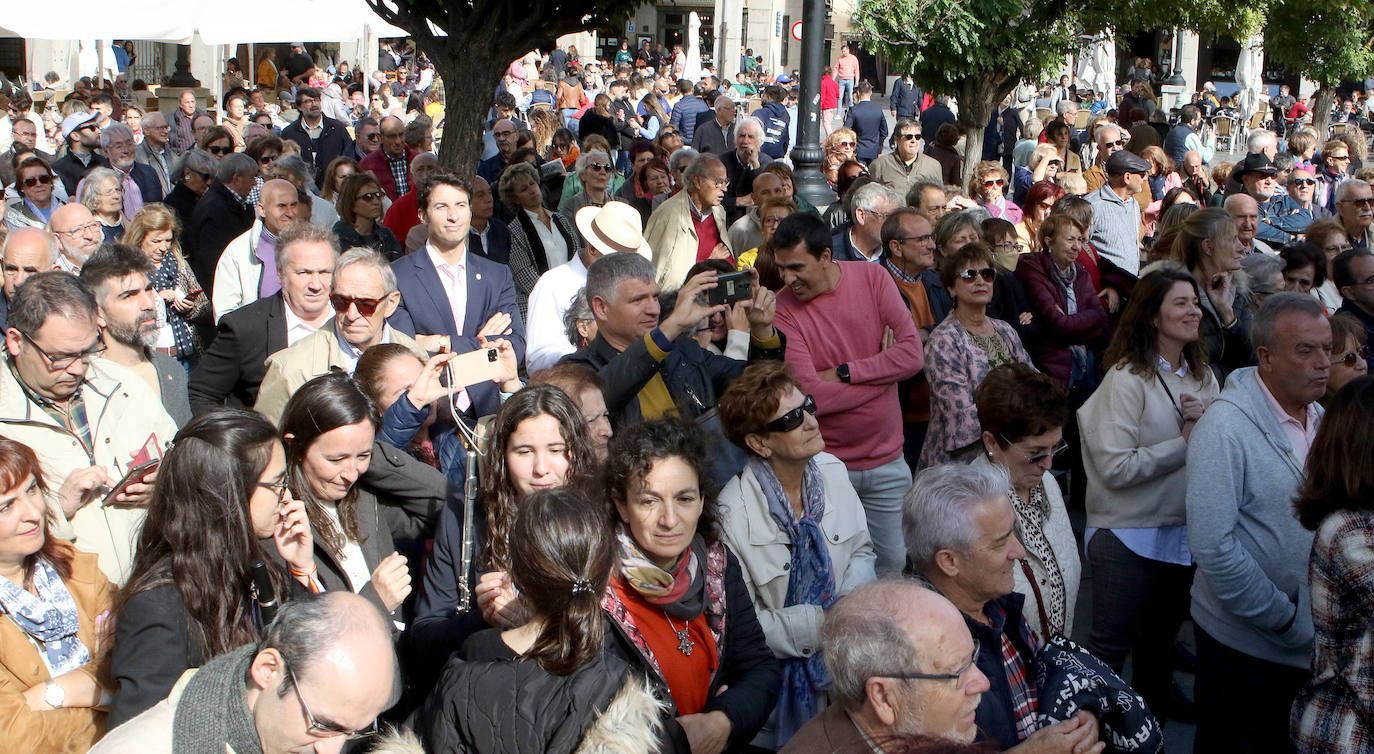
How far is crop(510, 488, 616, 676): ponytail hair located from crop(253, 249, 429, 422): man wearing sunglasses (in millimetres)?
1991

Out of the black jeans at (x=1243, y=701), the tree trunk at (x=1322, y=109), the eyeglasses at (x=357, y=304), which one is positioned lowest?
the black jeans at (x=1243, y=701)

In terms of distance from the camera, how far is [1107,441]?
4.44 metres

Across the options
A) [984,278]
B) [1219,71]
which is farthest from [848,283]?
[1219,71]

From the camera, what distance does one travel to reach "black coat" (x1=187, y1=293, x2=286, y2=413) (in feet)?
15.7

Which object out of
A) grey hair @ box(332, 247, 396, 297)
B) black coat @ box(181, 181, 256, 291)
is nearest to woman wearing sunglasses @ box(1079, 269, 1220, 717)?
grey hair @ box(332, 247, 396, 297)

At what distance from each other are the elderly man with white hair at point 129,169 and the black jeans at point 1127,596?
813 centimetres

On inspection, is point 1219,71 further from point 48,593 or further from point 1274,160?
point 48,593

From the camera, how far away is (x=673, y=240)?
7.14 meters

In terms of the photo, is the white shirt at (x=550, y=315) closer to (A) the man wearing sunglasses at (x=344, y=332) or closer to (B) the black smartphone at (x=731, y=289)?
(A) the man wearing sunglasses at (x=344, y=332)

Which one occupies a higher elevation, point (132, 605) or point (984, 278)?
point (984, 278)

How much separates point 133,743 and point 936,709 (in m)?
1.57

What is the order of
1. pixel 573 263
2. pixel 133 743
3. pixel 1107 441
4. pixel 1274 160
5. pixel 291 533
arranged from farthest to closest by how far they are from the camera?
pixel 1274 160
pixel 573 263
pixel 1107 441
pixel 291 533
pixel 133 743

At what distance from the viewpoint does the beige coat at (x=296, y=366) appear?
173 inches

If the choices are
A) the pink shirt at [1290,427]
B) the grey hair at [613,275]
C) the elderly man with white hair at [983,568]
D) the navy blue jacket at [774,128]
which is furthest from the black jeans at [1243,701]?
the navy blue jacket at [774,128]
